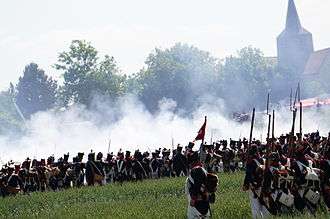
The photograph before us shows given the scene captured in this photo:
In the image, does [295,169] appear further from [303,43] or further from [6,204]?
[303,43]

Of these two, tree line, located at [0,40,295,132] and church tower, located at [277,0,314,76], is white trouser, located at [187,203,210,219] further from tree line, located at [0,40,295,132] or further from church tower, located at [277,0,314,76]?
church tower, located at [277,0,314,76]

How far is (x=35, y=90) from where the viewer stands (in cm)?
12531

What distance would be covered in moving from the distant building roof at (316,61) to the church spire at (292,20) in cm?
1074

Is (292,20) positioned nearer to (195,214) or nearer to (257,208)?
(257,208)

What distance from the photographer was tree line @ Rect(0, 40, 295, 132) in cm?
9750

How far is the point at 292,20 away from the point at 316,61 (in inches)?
816

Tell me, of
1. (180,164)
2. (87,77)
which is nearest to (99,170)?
(180,164)

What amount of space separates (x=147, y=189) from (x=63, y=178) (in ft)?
23.8

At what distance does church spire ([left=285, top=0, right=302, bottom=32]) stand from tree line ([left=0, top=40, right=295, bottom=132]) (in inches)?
1408

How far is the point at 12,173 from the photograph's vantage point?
26172mm

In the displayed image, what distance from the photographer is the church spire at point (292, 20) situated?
153750 millimetres

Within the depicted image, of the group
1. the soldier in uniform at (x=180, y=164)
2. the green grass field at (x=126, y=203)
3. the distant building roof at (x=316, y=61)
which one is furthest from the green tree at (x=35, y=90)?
the green grass field at (x=126, y=203)

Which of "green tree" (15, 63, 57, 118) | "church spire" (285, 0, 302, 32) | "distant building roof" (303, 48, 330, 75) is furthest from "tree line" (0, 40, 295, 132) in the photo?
"church spire" (285, 0, 302, 32)

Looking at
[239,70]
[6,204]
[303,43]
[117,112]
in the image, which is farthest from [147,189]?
[303,43]
